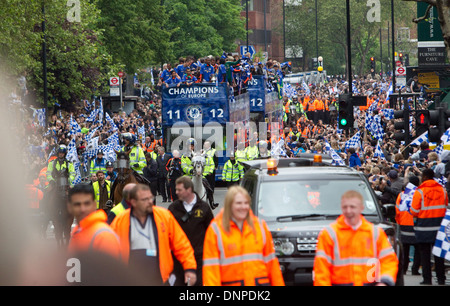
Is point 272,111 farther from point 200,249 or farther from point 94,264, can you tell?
point 94,264

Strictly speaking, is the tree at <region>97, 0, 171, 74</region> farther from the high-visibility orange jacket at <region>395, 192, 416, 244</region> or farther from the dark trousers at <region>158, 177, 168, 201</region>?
the high-visibility orange jacket at <region>395, 192, 416, 244</region>

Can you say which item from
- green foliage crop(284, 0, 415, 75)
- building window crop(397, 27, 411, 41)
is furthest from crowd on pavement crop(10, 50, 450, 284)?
building window crop(397, 27, 411, 41)

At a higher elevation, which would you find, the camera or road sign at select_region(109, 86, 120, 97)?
road sign at select_region(109, 86, 120, 97)

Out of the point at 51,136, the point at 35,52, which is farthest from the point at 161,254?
the point at 35,52

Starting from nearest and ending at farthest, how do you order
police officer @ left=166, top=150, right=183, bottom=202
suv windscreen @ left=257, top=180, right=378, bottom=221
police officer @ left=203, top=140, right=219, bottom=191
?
suv windscreen @ left=257, top=180, right=378, bottom=221
police officer @ left=166, top=150, right=183, bottom=202
police officer @ left=203, top=140, right=219, bottom=191

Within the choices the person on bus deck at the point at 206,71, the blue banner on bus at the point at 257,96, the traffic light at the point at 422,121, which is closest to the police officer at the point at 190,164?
the person on bus deck at the point at 206,71

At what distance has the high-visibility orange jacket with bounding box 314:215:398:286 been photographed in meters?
7.45

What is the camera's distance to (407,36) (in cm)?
11500

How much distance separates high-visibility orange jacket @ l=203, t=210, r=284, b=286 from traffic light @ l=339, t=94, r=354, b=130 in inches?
718

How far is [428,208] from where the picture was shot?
12953 millimetres

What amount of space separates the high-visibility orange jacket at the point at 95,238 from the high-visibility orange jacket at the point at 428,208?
6580 millimetres

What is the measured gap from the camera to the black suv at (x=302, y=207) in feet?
33.7

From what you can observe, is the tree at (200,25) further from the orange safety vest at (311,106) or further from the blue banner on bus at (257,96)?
the blue banner on bus at (257,96)

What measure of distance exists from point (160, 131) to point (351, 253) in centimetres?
2318
